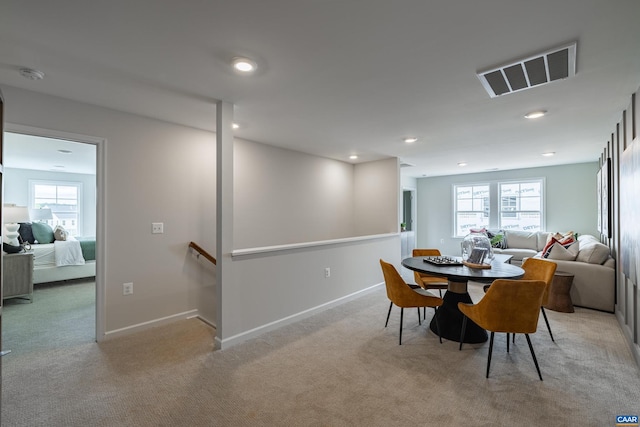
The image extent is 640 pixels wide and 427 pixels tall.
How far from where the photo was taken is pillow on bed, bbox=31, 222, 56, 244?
574 cm

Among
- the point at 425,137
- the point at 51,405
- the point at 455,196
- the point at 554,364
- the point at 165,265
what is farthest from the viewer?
the point at 455,196

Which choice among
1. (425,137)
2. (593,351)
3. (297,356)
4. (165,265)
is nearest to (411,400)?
(297,356)

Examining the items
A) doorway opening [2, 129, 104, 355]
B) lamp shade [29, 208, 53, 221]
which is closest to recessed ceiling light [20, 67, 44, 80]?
doorway opening [2, 129, 104, 355]

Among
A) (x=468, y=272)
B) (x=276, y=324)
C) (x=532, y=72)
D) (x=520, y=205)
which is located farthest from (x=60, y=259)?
(x=520, y=205)

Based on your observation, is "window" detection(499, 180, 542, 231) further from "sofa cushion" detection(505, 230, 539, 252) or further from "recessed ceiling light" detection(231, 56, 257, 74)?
"recessed ceiling light" detection(231, 56, 257, 74)

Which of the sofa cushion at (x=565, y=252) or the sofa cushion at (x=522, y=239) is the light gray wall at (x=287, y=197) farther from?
the sofa cushion at (x=522, y=239)

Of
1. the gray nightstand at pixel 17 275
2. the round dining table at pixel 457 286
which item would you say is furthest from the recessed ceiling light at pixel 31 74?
the round dining table at pixel 457 286

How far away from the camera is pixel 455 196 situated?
8062 mm

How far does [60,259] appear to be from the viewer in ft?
16.8

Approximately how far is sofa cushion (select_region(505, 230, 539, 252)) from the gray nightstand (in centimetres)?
885

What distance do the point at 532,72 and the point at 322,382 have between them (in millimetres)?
2829

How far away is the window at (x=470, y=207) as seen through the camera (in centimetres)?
760

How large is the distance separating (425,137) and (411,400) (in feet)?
10.7

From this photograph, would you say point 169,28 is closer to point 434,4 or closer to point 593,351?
point 434,4
